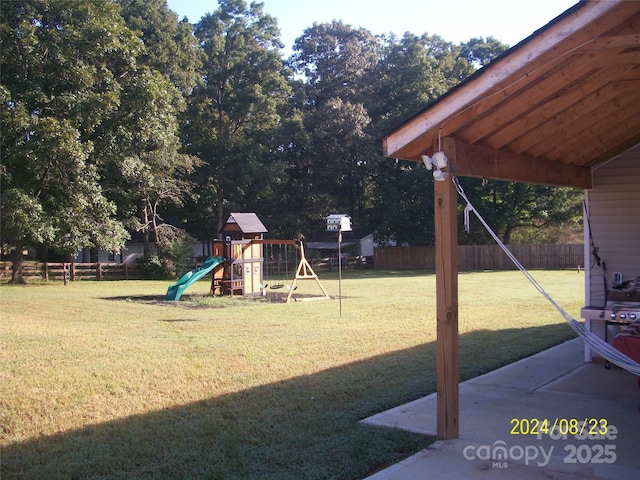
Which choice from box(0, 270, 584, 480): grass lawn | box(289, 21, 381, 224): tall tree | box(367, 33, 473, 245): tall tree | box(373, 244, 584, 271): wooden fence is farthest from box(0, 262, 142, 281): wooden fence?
box(367, 33, 473, 245): tall tree

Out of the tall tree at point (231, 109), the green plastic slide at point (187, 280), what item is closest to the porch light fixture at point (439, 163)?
the green plastic slide at point (187, 280)

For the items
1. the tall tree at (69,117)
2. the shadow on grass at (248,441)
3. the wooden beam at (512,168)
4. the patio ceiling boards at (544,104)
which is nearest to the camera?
the patio ceiling boards at (544,104)

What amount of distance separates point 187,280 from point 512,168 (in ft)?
43.5

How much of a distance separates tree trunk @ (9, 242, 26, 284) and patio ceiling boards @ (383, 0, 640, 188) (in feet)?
75.5

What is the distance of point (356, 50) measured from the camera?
41969 millimetres

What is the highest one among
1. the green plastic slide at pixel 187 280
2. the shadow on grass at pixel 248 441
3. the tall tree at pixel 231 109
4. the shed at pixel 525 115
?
the tall tree at pixel 231 109

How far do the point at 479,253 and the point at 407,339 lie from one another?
88.8ft

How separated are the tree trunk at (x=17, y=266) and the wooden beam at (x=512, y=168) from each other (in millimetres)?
22821

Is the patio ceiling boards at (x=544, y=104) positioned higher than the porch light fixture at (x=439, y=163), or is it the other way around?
the patio ceiling boards at (x=544, y=104)

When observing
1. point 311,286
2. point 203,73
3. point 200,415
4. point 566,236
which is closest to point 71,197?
point 311,286

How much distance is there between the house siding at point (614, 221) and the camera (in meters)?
7.31

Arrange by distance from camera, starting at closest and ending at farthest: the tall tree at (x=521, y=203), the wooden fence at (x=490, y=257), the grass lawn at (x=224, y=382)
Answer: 1. the grass lawn at (x=224, y=382)
2. the wooden fence at (x=490, y=257)
3. the tall tree at (x=521, y=203)

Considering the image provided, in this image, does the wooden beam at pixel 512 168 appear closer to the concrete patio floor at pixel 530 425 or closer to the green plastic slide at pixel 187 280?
the concrete patio floor at pixel 530 425

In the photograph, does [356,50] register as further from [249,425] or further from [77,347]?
[249,425]
